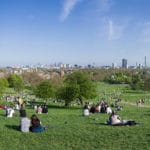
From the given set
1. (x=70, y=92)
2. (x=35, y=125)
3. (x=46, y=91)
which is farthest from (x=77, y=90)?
(x=35, y=125)

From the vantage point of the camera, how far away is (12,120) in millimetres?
27062

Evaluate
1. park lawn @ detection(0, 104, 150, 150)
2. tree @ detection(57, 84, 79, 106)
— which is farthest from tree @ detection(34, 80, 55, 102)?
park lawn @ detection(0, 104, 150, 150)

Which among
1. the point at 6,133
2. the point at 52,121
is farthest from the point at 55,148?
the point at 52,121

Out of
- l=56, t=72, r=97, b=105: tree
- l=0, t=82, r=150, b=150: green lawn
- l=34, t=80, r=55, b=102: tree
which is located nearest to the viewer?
l=0, t=82, r=150, b=150: green lawn

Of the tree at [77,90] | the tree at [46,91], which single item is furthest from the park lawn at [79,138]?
the tree at [46,91]

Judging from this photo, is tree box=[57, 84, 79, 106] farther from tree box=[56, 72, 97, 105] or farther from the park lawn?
the park lawn

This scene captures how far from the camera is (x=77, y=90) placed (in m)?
57.2

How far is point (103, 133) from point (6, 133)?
571 centimetres

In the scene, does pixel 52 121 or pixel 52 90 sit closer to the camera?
pixel 52 121

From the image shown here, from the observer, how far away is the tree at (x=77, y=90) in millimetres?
57219

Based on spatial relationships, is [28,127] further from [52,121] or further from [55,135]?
[52,121]

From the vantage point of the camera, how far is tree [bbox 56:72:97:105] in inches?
2253

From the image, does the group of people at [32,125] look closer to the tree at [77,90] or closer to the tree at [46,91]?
the tree at [77,90]

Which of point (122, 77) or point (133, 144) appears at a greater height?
point (122, 77)
